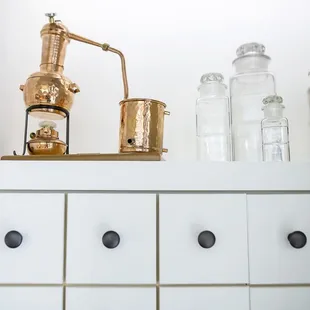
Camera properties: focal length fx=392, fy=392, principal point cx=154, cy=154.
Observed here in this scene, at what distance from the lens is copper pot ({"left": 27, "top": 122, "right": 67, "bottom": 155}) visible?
0.89m

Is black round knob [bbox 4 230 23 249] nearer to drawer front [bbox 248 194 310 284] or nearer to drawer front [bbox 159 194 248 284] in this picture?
drawer front [bbox 159 194 248 284]

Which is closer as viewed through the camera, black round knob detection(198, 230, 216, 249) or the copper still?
black round knob detection(198, 230, 216, 249)

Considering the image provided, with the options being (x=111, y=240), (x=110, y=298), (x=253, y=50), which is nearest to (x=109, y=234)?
(x=111, y=240)

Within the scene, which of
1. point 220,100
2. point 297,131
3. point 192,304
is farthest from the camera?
point 297,131

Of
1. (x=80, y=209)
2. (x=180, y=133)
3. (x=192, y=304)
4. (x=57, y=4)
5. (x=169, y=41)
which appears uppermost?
(x=57, y=4)

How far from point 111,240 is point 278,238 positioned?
0.31m

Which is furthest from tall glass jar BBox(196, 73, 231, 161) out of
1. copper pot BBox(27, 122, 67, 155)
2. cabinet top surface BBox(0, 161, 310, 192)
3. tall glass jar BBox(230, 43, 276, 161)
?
copper pot BBox(27, 122, 67, 155)

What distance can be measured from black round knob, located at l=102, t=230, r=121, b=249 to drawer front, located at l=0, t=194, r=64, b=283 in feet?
0.28

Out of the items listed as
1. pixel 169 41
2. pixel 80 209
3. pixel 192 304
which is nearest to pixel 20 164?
pixel 80 209

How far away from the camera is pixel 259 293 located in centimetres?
72

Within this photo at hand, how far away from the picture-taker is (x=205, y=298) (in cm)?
71

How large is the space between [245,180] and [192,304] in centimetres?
25

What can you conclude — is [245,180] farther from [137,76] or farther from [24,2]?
[24,2]

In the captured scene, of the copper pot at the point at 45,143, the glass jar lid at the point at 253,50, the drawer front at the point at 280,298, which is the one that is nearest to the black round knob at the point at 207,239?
the drawer front at the point at 280,298
